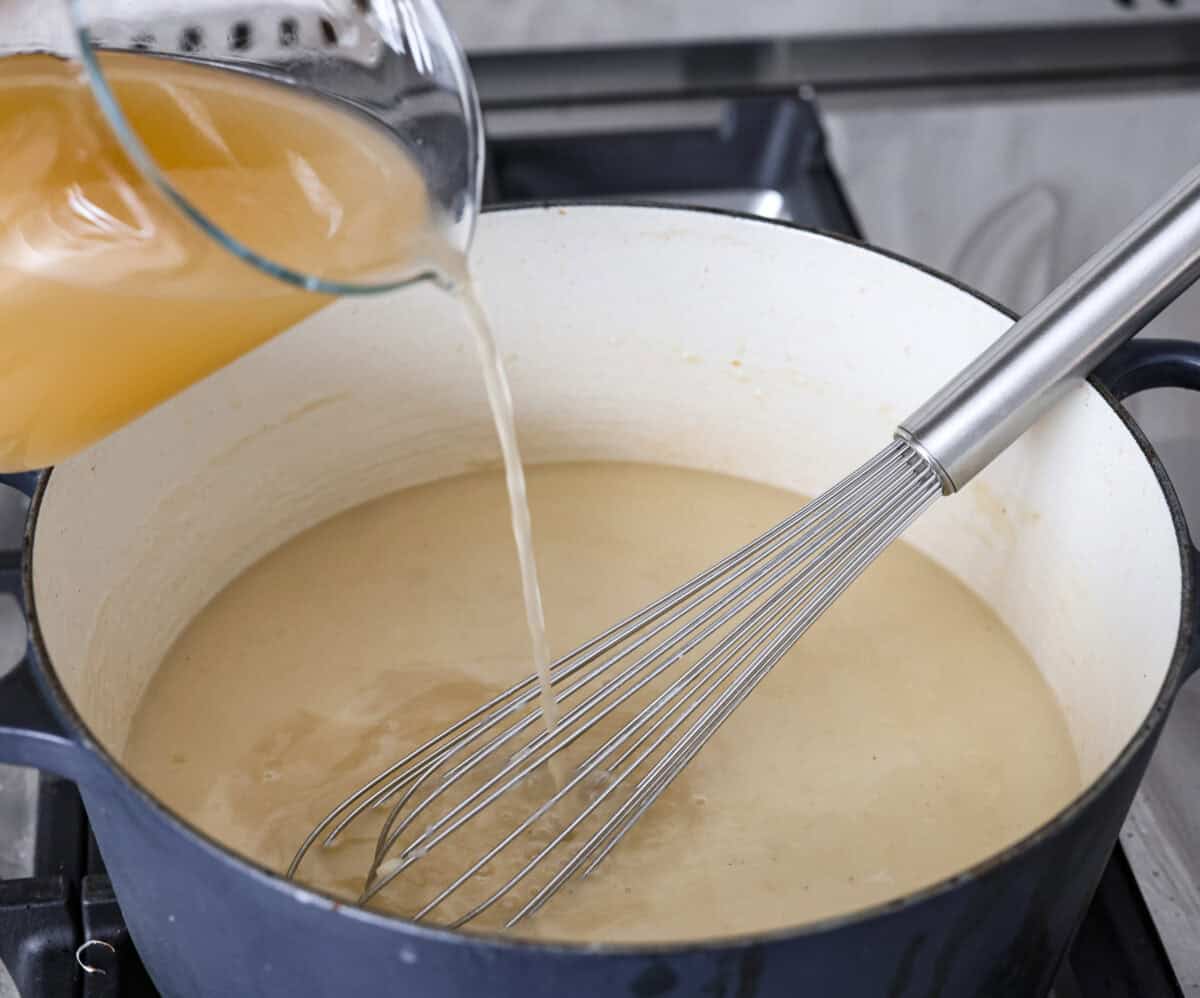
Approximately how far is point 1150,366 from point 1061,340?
43 millimetres

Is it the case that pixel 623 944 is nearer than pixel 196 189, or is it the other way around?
pixel 623 944

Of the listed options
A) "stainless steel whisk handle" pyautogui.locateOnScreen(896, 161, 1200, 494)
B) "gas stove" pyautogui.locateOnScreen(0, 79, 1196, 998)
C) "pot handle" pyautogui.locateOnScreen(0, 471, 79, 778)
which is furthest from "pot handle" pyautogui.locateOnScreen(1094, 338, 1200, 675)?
"pot handle" pyautogui.locateOnScreen(0, 471, 79, 778)

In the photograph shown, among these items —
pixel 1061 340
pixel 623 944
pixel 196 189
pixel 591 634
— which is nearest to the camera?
pixel 623 944

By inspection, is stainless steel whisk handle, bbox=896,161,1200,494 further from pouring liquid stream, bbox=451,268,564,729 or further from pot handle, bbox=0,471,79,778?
pot handle, bbox=0,471,79,778

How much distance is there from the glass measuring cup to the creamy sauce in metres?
0.21

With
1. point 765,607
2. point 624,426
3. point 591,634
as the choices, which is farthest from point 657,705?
point 624,426

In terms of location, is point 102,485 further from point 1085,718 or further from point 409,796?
point 1085,718

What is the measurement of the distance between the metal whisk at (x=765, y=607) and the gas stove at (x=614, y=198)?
0.10 meters

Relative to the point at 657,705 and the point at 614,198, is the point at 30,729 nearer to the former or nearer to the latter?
the point at 657,705

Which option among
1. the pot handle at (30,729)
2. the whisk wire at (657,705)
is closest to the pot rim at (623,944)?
the pot handle at (30,729)

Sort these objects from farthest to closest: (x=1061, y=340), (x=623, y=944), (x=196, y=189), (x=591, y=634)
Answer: (x=591, y=634) → (x=1061, y=340) → (x=196, y=189) → (x=623, y=944)

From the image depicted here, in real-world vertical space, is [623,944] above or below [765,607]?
below

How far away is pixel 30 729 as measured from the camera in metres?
0.49

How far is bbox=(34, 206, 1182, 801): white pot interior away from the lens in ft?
2.25
